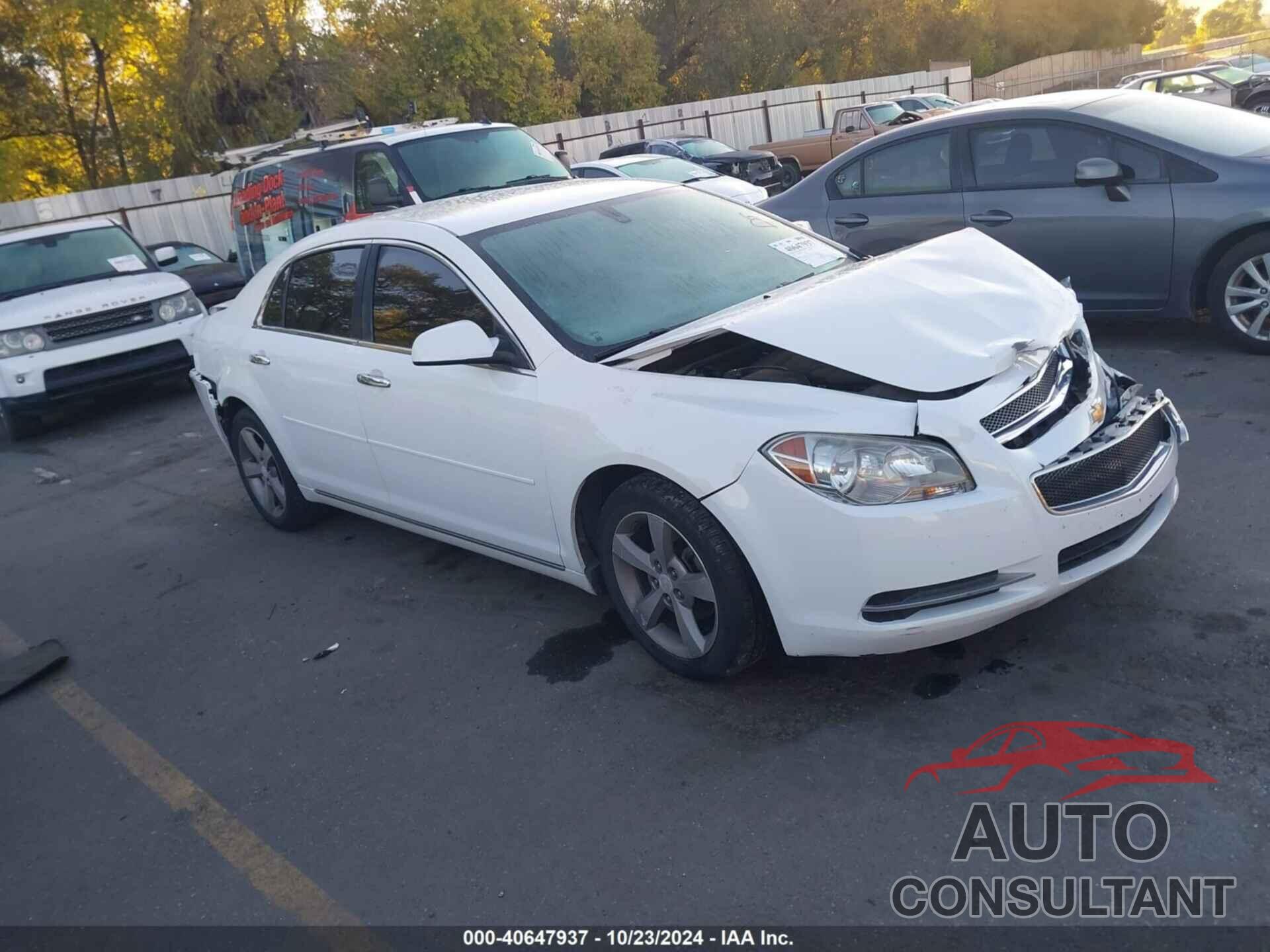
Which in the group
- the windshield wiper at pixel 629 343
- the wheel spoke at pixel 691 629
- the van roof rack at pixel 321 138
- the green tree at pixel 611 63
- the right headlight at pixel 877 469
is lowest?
the wheel spoke at pixel 691 629

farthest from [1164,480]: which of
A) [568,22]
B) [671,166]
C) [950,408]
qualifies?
[568,22]

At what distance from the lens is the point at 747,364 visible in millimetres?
4043

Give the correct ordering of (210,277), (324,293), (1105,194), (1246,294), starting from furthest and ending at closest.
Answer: (210,277)
(1105,194)
(1246,294)
(324,293)

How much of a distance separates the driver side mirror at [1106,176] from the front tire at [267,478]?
16.0 feet

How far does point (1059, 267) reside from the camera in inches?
269

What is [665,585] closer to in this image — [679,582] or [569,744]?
[679,582]

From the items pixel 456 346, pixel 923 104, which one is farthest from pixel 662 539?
pixel 923 104

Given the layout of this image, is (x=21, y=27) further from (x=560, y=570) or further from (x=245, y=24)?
(x=560, y=570)

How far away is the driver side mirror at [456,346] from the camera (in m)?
4.09

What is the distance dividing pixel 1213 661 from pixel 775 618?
55.1 inches

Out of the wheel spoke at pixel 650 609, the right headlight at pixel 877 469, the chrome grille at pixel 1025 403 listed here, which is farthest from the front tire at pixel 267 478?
the chrome grille at pixel 1025 403

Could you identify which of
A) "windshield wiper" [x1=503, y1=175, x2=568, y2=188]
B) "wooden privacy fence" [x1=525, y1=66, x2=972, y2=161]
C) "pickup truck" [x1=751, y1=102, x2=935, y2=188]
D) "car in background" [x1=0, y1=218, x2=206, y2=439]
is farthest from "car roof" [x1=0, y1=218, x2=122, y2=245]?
"wooden privacy fence" [x1=525, y1=66, x2=972, y2=161]

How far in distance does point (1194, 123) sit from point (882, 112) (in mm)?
16681

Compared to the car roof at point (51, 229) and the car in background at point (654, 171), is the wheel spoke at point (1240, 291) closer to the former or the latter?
the car in background at point (654, 171)
